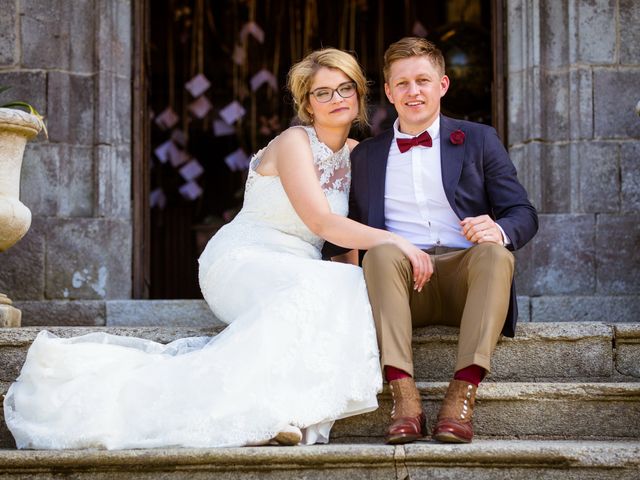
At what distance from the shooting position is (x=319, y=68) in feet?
12.7

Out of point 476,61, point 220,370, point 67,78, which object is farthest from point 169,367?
point 476,61

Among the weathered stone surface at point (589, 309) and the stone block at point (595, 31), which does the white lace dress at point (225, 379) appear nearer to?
the weathered stone surface at point (589, 309)

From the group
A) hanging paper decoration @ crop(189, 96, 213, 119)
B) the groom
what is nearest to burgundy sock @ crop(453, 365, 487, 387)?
the groom

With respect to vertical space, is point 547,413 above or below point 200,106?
below

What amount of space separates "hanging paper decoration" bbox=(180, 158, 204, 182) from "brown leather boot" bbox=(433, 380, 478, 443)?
5952mm

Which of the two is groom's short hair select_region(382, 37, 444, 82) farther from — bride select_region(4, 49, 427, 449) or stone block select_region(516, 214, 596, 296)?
stone block select_region(516, 214, 596, 296)

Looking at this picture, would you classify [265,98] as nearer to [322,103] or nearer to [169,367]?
[322,103]

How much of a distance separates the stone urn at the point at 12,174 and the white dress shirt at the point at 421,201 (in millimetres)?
1566

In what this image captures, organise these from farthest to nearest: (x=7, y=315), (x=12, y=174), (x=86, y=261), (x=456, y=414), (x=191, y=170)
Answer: (x=191, y=170)
(x=86, y=261)
(x=12, y=174)
(x=7, y=315)
(x=456, y=414)

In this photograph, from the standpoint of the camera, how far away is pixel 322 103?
12.7 feet

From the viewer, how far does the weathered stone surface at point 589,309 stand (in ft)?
16.3

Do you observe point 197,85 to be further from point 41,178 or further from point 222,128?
point 41,178

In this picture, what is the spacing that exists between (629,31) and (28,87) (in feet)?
10.4

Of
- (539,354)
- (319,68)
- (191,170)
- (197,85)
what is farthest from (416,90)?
(191,170)
